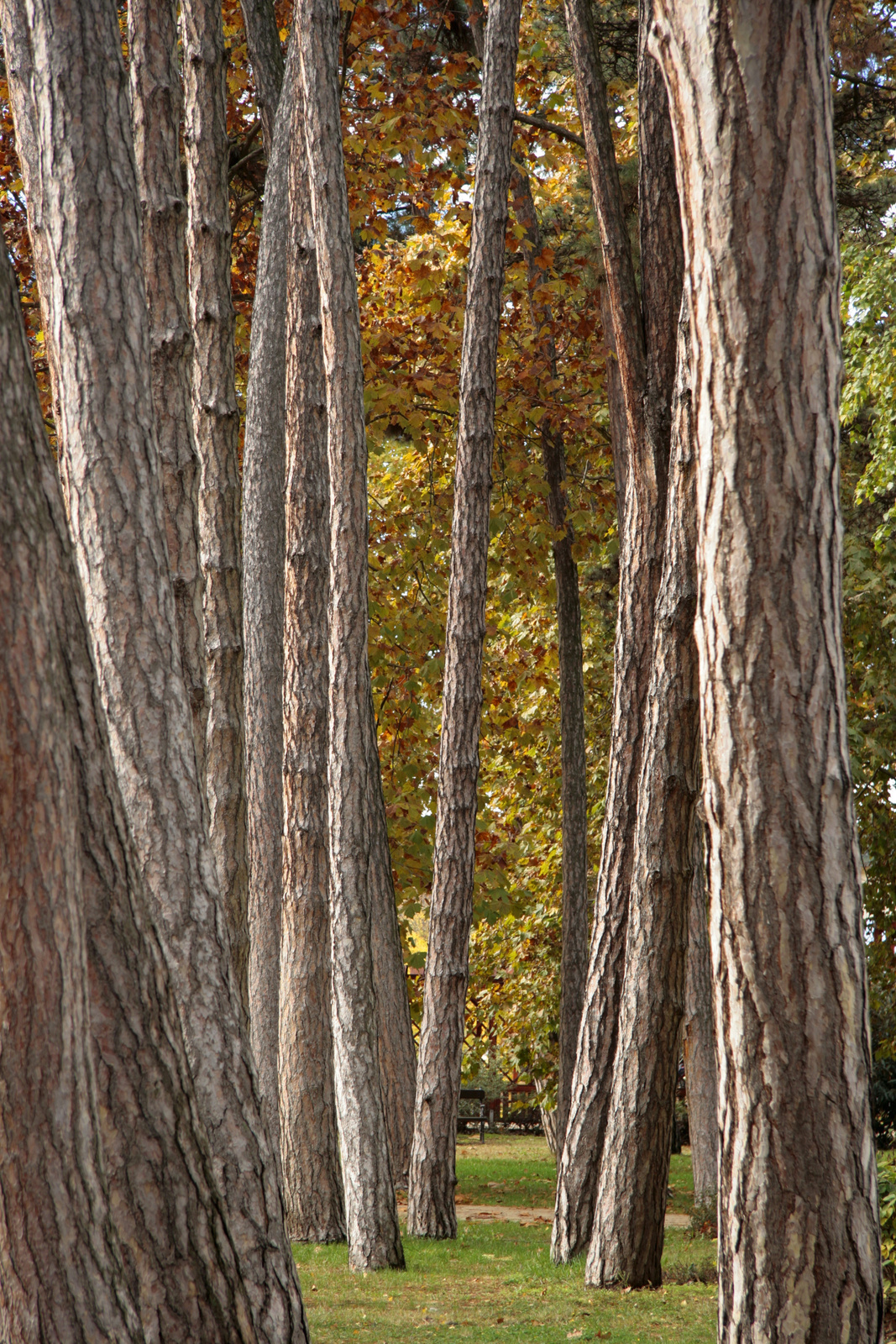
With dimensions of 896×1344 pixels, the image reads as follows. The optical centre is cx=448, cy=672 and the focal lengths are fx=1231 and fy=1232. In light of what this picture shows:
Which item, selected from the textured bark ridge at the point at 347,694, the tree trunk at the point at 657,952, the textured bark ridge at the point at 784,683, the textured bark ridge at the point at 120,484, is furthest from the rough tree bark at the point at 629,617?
the textured bark ridge at the point at 784,683

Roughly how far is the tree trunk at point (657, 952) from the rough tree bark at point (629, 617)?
0.38 m

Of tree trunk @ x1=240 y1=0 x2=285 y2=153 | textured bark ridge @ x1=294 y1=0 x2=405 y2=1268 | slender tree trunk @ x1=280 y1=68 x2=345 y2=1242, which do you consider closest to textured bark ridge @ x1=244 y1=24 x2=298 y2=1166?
tree trunk @ x1=240 y1=0 x2=285 y2=153

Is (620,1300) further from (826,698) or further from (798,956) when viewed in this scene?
(826,698)

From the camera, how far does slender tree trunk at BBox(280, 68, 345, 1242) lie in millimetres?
7641

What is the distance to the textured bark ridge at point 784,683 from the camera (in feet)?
9.88

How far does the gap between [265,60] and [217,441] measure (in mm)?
3682

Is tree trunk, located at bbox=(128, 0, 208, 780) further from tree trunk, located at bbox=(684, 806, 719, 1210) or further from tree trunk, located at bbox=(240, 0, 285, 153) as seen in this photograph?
tree trunk, located at bbox=(684, 806, 719, 1210)

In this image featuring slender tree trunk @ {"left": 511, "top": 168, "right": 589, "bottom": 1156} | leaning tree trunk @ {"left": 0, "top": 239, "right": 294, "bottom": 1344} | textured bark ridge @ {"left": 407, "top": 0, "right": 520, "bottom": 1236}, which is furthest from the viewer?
slender tree trunk @ {"left": 511, "top": 168, "right": 589, "bottom": 1156}

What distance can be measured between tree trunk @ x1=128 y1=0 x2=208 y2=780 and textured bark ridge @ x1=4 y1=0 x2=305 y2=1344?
1.14 m

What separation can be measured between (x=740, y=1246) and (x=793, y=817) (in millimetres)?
1106

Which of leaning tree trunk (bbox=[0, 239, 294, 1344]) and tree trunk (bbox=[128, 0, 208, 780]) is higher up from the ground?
tree trunk (bbox=[128, 0, 208, 780])

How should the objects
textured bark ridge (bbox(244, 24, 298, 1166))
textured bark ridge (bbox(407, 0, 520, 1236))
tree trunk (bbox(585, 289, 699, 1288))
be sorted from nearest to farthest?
tree trunk (bbox(585, 289, 699, 1288)) → textured bark ridge (bbox(407, 0, 520, 1236)) → textured bark ridge (bbox(244, 24, 298, 1166))

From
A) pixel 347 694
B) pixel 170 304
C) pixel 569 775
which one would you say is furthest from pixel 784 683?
pixel 569 775

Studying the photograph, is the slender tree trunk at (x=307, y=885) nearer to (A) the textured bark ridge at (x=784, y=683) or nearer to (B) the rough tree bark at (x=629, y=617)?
(B) the rough tree bark at (x=629, y=617)
